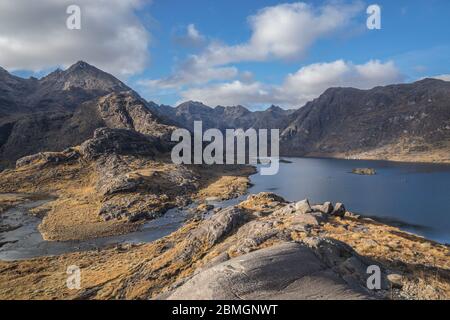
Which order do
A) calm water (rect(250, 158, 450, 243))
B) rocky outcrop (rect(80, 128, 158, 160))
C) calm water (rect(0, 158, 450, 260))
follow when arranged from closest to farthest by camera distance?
calm water (rect(0, 158, 450, 260)) → calm water (rect(250, 158, 450, 243)) → rocky outcrop (rect(80, 128, 158, 160))

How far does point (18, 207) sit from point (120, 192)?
24169mm

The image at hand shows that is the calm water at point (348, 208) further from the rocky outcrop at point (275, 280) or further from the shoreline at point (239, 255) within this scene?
the rocky outcrop at point (275, 280)

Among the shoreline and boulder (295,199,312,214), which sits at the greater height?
boulder (295,199,312,214)

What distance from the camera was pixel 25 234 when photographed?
6444 cm

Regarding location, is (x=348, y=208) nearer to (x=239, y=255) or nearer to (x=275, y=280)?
(x=239, y=255)

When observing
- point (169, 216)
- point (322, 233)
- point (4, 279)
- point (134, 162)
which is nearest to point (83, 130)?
point (134, 162)

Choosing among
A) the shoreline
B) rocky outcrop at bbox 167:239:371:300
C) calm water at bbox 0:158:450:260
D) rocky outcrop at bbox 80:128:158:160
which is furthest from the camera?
rocky outcrop at bbox 80:128:158:160

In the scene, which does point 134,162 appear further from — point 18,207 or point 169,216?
point 169,216

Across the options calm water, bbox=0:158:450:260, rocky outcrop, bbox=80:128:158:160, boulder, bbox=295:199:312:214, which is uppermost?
rocky outcrop, bbox=80:128:158:160

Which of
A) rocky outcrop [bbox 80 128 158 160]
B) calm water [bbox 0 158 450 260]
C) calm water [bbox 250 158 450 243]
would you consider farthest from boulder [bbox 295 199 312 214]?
rocky outcrop [bbox 80 128 158 160]

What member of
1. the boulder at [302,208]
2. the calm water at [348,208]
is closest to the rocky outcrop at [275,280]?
the boulder at [302,208]

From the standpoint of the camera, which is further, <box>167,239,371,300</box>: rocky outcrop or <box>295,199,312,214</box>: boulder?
<box>295,199,312,214</box>: boulder

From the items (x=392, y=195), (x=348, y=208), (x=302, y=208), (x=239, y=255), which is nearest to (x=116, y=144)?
(x=348, y=208)

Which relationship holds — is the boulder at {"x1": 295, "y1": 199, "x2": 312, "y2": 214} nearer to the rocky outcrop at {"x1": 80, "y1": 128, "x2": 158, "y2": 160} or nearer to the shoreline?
the shoreline
